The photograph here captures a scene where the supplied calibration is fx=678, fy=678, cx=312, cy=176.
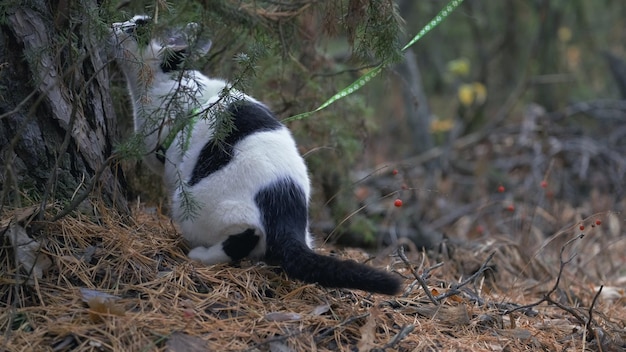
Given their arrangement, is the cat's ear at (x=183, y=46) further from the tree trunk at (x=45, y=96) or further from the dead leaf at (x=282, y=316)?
the dead leaf at (x=282, y=316)

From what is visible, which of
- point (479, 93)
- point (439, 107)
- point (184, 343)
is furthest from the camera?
point (439, 107)

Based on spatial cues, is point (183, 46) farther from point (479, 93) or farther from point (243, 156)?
point (479, 93)

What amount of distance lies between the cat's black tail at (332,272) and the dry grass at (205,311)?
6.1 inches

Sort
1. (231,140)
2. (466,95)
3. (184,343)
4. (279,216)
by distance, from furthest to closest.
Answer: (466,95) → (231,140) → (279,216) → (184,343)

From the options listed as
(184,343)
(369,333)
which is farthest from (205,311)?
(369,333)

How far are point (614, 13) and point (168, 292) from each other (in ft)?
29.2

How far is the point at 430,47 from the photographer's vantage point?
33.3 ft

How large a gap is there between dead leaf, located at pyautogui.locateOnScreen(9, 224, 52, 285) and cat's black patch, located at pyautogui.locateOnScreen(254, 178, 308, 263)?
84cm

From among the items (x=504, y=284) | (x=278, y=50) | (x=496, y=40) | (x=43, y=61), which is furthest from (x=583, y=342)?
(x=496, y=40)

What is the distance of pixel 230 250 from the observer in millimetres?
2799

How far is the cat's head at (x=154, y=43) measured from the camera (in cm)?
261

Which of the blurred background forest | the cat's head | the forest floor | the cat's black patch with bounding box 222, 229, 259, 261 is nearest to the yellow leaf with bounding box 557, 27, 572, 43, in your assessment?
the blurred background forest

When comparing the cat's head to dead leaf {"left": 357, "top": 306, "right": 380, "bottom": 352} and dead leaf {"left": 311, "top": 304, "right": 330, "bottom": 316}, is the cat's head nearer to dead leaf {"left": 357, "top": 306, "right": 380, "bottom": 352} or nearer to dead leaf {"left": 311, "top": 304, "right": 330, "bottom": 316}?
dead leaf {"left": 311, "top": 304, "right": 330, "bottom": 316}

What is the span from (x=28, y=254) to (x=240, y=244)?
2.64ft
